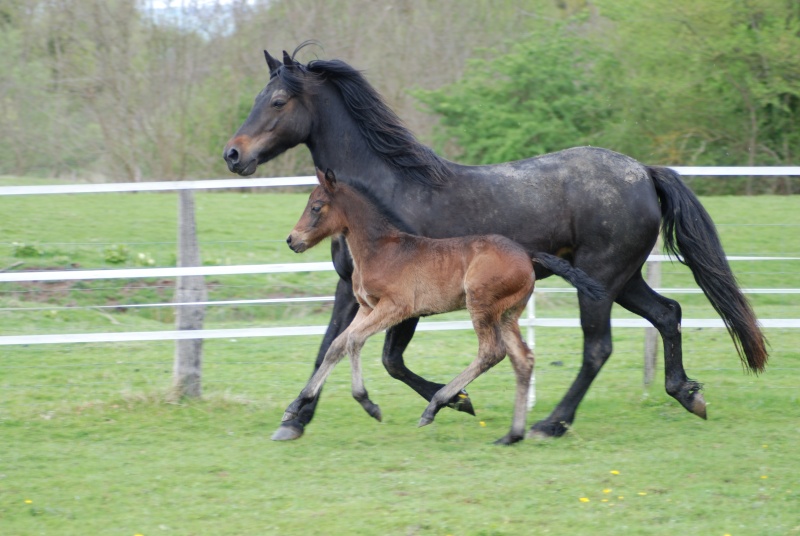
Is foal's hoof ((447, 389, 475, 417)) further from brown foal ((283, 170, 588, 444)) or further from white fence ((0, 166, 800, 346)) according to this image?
white fence ((0, 166, 800, 346))

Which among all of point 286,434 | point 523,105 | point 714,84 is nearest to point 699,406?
point 286,434

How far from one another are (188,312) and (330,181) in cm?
157

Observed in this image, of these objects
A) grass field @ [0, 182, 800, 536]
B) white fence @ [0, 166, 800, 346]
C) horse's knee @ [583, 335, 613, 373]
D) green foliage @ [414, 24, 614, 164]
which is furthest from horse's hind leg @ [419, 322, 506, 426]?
green foliage @ [414, 24, 614, 164]

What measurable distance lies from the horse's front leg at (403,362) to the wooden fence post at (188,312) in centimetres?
142

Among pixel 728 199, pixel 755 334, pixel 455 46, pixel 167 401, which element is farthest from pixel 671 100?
pixel 167 401

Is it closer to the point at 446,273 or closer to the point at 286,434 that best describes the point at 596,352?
the point at 446,273

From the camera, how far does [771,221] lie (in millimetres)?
13227

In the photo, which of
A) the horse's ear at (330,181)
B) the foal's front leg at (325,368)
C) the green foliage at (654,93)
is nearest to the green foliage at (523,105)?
the green foliage at (654,93)

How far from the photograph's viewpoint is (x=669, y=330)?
6.25 meters

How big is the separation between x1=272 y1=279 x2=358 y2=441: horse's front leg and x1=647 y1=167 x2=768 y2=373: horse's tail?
84.0 inches

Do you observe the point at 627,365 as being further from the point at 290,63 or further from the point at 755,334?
the point at 290,63

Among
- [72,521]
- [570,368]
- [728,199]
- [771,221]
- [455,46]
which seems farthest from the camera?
[455,46]

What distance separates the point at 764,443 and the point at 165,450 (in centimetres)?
347

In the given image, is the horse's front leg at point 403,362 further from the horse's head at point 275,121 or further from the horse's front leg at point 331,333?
the horse's head at point 275,121
